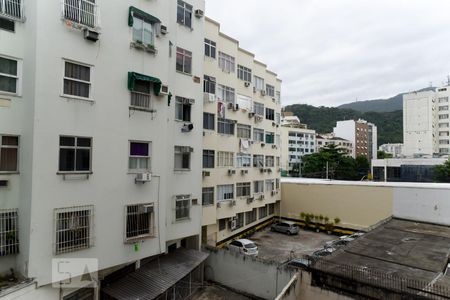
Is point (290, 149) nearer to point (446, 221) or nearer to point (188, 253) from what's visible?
point (446, 221)

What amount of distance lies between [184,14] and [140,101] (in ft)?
19.8

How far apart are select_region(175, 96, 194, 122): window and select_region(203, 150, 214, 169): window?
370cm

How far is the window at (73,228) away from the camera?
29.9 feet

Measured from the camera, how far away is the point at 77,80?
31.7 ft

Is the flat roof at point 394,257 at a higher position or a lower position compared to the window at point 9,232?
lower

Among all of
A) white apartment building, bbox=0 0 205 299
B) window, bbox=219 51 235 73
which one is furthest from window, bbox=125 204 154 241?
window, bbox=219 51 235 73

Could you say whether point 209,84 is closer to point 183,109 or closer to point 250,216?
point 183,109

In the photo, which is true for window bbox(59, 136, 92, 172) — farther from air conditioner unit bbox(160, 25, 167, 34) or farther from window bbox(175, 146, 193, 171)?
air conditioner unit bbox(160, 25, 167, 34)

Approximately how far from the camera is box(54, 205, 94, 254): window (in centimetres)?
911

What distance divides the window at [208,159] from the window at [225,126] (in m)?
2.10

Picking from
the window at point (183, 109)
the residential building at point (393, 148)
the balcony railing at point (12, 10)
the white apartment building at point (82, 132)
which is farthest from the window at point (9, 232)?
the residential building at point (393, 148)

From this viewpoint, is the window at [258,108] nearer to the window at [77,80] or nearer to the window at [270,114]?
the window at [270,114]

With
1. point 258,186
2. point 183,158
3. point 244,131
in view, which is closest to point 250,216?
point 258,186

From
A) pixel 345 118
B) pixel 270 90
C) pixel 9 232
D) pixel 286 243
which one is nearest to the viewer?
pixel 9 232
